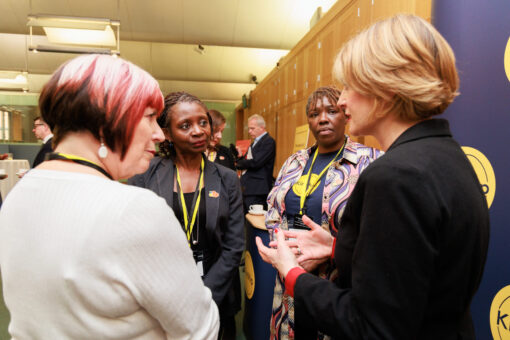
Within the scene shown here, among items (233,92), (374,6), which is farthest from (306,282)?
(233,92)

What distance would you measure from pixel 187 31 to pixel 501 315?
21.6ft

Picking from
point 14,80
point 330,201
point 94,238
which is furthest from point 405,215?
point 14,80

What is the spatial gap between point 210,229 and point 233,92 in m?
9.54

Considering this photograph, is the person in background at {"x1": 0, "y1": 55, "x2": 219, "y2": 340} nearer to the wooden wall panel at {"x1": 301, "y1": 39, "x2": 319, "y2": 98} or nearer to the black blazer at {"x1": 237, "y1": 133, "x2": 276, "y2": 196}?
the wooden wall panel at {"x1": 301, "y1": 39, "x2": 319, "y2": 98}

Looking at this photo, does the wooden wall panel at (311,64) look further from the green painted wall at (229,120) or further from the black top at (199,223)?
the green painted wall at (229,120)

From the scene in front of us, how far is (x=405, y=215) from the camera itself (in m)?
0.59

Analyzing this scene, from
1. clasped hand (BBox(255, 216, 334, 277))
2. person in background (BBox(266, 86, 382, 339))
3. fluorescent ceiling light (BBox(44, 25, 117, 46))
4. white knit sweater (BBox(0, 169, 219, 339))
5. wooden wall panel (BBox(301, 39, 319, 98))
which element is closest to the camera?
white knit sweater (BBox(0, 169, 219, 339))

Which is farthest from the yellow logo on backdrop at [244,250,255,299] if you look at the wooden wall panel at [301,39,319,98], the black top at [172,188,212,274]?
the wooden wall panel at [301,39,319,98]

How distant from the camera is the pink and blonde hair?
629 millimetres

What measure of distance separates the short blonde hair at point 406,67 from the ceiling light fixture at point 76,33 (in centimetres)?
478

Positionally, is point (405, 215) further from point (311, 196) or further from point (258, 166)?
point (258, 166)

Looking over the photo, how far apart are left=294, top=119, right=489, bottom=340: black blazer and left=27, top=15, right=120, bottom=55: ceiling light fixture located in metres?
4.98

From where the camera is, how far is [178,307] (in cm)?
62

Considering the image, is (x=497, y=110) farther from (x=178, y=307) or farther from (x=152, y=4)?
(x=152, y=4)
